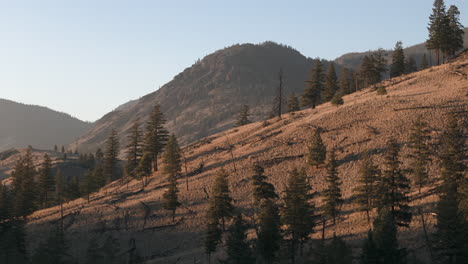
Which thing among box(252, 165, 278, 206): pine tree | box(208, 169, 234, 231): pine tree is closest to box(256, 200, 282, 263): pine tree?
box(252, 165, 278, 206): pine tree

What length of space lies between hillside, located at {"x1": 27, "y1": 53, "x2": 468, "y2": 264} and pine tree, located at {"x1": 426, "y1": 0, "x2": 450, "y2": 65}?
10.8 meters

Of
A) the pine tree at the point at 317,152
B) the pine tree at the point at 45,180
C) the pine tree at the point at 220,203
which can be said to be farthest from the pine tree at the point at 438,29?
the pine tree at the point at 45,180

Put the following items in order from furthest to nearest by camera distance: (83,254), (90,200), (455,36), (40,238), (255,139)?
(455,36)
(255,139)
(90,200)
(40,238)
(83,254)

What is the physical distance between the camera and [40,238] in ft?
A: 192

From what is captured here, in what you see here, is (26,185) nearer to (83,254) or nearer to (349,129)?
(83,254)

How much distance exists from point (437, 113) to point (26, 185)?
68.8 metres

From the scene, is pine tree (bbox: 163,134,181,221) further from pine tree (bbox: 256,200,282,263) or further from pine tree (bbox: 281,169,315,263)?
pine tree (bbox: 256,200,282,263)

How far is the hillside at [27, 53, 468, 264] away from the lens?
5022cm

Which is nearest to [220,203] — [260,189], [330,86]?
[260,189]

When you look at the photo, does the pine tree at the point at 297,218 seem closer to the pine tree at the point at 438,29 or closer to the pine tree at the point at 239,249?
the pine tree at the point at 239,249

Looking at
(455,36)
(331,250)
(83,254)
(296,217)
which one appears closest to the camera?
(331,250)

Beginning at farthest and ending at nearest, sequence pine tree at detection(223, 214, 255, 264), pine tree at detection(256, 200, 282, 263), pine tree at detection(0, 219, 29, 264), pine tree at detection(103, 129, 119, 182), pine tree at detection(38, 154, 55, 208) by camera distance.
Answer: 1. pine tree at detection(103, 129, 119, 182)
2. pine tree at detection(38, 154, 55, 208)
3. pine tree at detection(0, 219, 29, 264)
4. pine tree at detection(256, 200, 282, 263)
5. pine tree at detection(223, 214, 255, 264)

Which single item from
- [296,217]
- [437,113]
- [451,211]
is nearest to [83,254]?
[296,217]

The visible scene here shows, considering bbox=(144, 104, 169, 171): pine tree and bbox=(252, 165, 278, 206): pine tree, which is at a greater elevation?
bbox=(144, 104, 169, 171): pine tree
